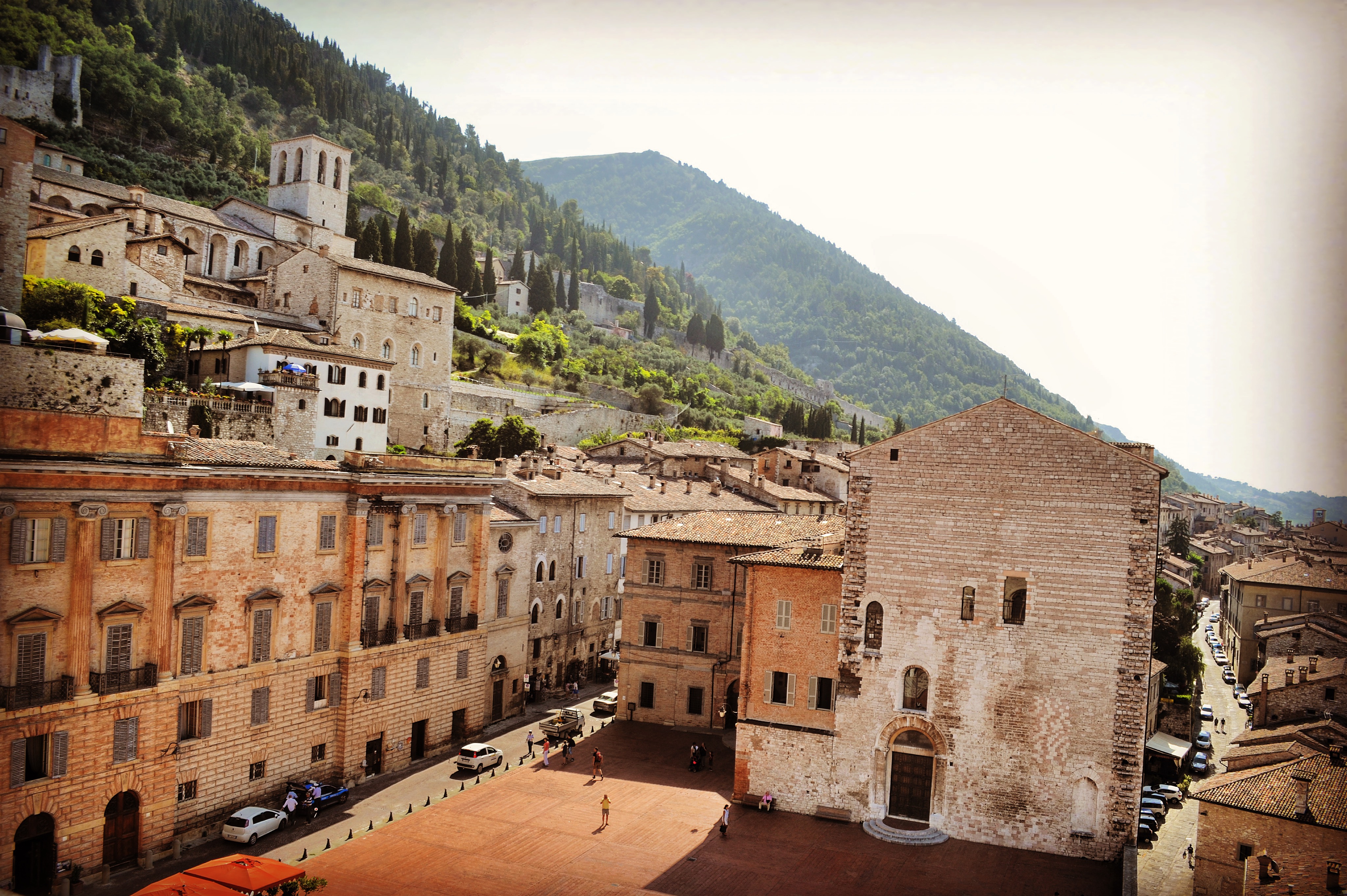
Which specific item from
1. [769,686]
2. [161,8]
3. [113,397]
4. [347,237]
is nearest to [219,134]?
[161,8]

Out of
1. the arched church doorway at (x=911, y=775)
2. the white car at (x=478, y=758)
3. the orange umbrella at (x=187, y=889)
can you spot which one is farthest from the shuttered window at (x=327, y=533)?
the arched church doorway at (x=911, y=775)

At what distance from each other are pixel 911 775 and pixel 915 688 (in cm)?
258

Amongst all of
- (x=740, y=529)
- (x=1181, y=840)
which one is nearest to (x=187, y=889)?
(x=740, y=529)

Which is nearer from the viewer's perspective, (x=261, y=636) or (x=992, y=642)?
(x=992, y=642)

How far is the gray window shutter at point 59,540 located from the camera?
23.4m

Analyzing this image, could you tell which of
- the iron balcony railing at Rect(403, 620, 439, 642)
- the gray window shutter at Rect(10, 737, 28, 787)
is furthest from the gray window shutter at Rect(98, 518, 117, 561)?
the iron balcony railing at Rect(403, 620, 439, 642)

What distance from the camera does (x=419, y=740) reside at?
3512 cm

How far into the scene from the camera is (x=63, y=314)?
137 ft

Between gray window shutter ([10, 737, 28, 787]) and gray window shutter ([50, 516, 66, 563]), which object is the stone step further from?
gray window shutter ([50, 516, 66, 563])

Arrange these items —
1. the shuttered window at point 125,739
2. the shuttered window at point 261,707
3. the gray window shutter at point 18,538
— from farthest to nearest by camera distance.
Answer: the shuttered window at point 261,707 < the shuttered window at point 125,739 < the gray window shutter at point 18,538

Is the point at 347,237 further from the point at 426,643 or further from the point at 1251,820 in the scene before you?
the point at 1251,820

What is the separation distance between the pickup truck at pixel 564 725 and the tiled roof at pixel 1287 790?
22.0m

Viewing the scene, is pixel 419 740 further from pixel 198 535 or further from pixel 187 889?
pixel 187 889

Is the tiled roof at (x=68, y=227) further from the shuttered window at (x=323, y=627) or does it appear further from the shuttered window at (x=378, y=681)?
the shuttered window at (x=378, y=681)
